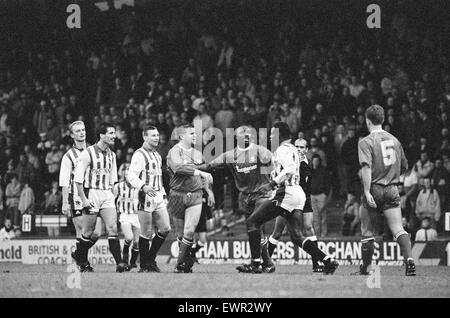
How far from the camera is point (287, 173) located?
13.9 metres

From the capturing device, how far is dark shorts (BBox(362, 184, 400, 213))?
13.2m

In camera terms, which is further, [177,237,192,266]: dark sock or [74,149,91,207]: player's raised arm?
[177,237,192,266]: dark sock

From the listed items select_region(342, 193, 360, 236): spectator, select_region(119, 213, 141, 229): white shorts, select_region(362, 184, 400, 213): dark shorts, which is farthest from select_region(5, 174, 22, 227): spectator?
select_region(362, 184, 400, 213): dark shorts

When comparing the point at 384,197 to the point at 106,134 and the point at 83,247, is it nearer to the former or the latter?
the point at 106,134

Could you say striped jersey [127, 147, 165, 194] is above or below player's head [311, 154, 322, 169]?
below

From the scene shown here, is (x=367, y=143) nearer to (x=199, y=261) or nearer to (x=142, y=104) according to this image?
(x=199, y=261)

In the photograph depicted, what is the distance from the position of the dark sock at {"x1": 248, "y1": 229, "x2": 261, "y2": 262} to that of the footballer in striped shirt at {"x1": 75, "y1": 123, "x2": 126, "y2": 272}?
2.28m

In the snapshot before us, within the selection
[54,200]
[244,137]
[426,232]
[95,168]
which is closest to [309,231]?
[244,137]

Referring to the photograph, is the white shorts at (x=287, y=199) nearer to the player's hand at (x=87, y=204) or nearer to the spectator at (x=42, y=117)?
the player's hand at (x=87, y=204)

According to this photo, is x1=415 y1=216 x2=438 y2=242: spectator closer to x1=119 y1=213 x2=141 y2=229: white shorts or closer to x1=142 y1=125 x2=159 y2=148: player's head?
x1=119 y1=213 x2=141 y2=229: white shorts

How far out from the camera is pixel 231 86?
26.0m

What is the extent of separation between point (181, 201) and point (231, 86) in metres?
11.5
